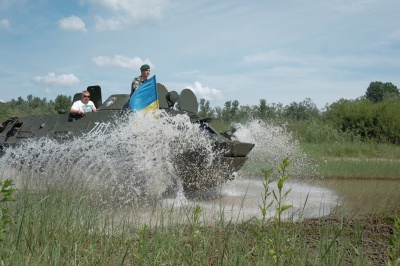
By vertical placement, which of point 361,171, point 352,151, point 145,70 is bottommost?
point 361,171

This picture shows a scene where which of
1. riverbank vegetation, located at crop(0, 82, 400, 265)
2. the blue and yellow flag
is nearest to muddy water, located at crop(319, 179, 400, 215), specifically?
riverbank vegetation, located at crop(0, 82, 400, 265)

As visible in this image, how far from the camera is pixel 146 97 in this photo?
8.88m

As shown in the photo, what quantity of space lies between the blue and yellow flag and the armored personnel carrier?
32cm

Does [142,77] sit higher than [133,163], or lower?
higher

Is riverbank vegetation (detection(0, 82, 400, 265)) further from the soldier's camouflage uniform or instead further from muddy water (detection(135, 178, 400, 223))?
the soldier's camouflage uniform

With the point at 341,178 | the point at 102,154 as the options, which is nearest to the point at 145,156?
the point at 102,154

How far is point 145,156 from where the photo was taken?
7867mm

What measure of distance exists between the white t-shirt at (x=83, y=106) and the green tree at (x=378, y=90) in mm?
76965

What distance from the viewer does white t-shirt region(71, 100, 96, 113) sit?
9.56 m

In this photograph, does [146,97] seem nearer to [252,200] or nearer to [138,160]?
[138,160]

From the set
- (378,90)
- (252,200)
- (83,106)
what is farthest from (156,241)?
(378,90)

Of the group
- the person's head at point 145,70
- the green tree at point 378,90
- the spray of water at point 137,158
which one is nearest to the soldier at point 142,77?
the person's head at point 145,70

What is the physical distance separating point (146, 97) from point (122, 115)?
584 mm

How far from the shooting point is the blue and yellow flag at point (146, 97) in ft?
29.0
